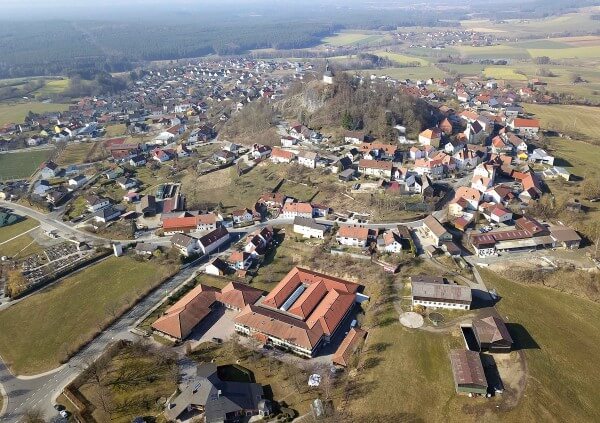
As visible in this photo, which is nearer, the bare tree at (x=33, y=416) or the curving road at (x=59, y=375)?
the bare tree at (x=33, y=416)

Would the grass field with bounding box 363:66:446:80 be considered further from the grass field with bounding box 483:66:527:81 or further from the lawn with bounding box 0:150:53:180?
the lawn with bounding box 0:150:53:180

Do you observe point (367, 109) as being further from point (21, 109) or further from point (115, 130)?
point (21, 109)

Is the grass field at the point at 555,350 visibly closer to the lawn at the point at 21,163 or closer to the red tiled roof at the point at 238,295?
the red tiled roof at the point at 238,295

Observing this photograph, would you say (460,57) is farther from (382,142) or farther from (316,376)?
(316,376)

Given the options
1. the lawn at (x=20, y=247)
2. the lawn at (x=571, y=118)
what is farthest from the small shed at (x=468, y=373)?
the lawn at (x=571, y=118)

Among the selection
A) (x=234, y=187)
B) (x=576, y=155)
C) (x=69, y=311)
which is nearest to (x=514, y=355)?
(x=69, y=311)

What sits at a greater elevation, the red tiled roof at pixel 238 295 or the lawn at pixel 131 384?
the red tiled roof at pixel 238 295

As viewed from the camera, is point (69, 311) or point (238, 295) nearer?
point (238, 295)
